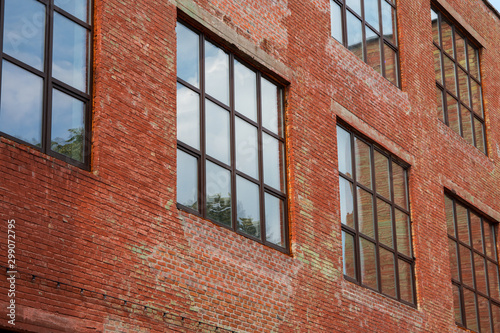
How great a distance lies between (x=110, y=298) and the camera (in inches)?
411

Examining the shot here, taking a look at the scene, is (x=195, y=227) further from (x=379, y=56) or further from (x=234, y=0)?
(x=379, y=56)

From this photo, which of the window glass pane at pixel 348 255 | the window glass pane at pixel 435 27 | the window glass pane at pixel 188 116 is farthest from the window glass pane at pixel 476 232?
the window glass pane at pixel 188 116

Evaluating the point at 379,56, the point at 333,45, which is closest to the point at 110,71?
the point at 333,45

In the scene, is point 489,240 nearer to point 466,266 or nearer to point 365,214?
point 466,266

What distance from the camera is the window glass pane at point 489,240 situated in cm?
2080

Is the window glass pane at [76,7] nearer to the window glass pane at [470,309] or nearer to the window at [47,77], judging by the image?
the window at [47,77]

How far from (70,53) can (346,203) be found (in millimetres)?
6754

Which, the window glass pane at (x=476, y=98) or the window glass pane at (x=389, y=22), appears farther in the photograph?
the window glass pane at (x=476, y=98)

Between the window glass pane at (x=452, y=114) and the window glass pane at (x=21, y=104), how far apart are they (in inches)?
497

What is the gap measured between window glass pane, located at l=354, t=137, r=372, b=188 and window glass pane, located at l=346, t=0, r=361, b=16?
2957 mm

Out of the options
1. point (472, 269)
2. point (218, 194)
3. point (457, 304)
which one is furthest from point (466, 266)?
point (218, 194)

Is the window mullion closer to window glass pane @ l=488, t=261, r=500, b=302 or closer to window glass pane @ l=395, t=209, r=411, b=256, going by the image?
window glass pane @ l=395, t=209, r=411, b=256

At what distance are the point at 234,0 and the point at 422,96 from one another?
6739 millimetres

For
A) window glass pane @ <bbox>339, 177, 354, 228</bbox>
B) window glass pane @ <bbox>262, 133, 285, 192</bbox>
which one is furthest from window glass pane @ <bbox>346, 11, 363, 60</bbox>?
window glass pane @ <bbox>262, 133, 285, 192</bbox>
